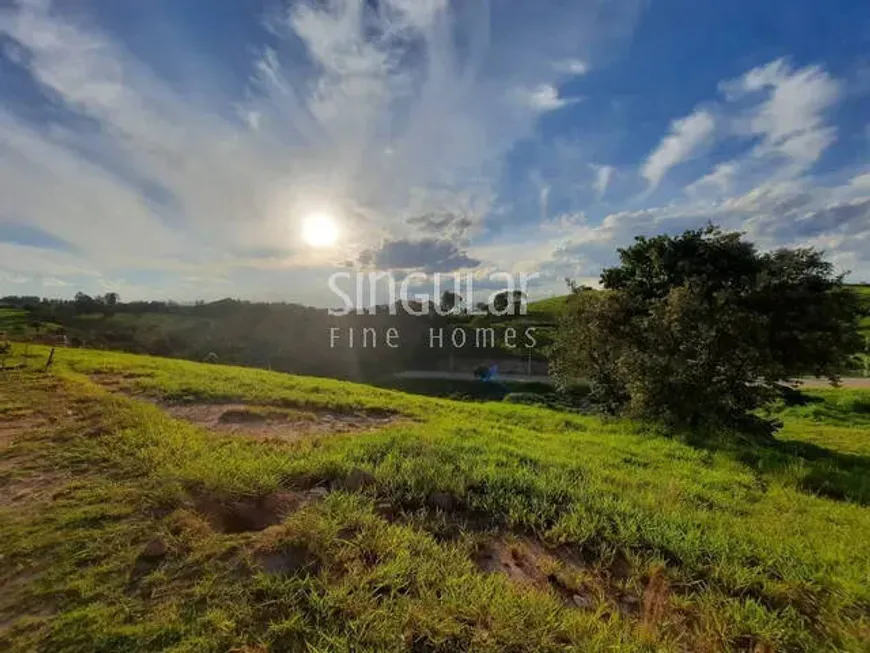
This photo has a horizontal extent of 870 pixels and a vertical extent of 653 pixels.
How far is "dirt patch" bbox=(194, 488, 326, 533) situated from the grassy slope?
0.40 ft

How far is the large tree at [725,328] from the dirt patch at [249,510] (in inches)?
309

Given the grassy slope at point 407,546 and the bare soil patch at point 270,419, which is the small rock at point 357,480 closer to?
the grassy slope at point 407,546

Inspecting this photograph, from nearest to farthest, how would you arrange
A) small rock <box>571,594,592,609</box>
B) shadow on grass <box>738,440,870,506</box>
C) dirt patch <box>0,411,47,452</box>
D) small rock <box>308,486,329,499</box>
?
small rock <box>571,594,592,609</box>, small rock <box>308,486,329,499</box>, dirt patch <box>0,411,47,452</box>, shadow on grass <box>738,440,870,506</box>

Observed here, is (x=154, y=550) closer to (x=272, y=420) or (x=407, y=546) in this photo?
(x=407, y=546)

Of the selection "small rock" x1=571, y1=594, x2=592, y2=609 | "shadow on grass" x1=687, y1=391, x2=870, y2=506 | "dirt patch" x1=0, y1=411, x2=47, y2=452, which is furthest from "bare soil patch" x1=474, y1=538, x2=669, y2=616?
"dirt patch" x1=0, y1=411, x2=47, y2=452

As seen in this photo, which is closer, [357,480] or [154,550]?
[154,550]

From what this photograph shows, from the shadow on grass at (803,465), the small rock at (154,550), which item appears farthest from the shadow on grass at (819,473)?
the small rock at (154,550)

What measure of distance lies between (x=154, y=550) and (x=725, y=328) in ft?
30.1

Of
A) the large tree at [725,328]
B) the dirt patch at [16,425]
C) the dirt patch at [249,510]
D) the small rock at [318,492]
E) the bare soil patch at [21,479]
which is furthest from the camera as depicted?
the large tree at [725,328]

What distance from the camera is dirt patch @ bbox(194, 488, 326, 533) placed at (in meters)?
3.59

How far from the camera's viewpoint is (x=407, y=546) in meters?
3.31

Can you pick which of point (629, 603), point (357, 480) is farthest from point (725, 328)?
point (357, 480)

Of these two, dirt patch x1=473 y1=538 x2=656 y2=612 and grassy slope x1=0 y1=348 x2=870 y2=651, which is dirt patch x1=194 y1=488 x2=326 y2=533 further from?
dirt patch x1=473 y1=538 x2=656 y2=612

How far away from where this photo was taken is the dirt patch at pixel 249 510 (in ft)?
11.8
